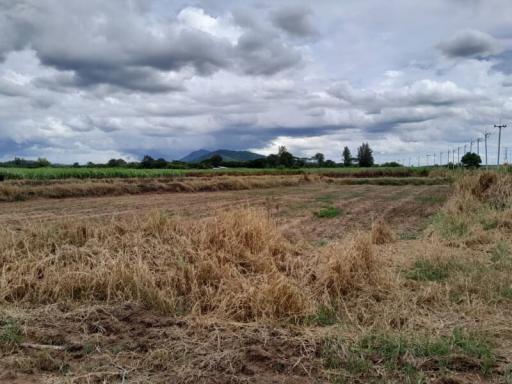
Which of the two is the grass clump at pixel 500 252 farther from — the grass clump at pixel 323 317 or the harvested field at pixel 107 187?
the harvested field at pixel 107 187

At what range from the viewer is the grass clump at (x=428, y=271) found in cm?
586

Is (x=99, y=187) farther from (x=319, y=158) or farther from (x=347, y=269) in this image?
(x=319, y=158)

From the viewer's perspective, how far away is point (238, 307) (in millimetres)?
4547

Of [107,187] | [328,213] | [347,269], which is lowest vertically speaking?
[328,213]

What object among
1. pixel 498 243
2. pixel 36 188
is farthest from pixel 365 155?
pixel 498 243

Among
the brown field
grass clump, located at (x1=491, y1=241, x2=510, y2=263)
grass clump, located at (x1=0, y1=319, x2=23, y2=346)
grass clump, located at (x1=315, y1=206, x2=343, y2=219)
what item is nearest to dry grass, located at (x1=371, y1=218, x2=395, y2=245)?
the brown field

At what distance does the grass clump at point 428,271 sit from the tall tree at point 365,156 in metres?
111

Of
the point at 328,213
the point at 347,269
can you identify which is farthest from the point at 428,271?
the point at 328,213

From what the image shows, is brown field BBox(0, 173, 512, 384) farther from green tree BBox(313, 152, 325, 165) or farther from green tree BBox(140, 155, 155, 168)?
green tree BBox(313, 152, 325, 165)

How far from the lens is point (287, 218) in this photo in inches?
582

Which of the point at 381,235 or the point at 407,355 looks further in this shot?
the point at 381,235

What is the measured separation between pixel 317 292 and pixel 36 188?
22217mm

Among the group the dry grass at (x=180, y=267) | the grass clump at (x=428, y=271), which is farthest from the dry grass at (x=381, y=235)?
the dry grass at (x=180, y=267)

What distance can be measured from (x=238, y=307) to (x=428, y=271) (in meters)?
2.96
